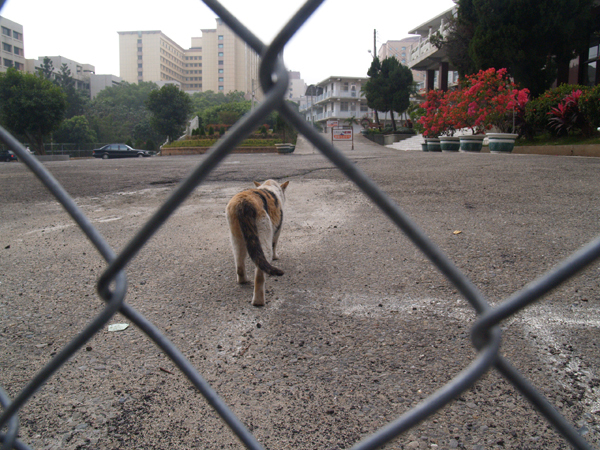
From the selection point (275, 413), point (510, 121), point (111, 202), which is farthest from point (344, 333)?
point (510, 121)

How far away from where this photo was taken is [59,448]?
4.61ft

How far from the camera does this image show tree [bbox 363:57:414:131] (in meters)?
29.7

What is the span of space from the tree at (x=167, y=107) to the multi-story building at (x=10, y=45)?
78.7 feet

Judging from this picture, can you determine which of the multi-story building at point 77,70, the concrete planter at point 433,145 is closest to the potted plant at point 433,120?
the concrete planter at point 433,145

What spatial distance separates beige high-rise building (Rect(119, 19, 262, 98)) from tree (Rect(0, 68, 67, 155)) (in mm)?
70033

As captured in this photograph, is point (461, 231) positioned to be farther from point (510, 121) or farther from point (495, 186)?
point (510, 121)

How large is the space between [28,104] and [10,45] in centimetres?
3412

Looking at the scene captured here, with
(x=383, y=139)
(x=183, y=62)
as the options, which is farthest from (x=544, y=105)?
(x=183, y=62)

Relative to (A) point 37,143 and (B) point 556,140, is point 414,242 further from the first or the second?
(A) point 37,143

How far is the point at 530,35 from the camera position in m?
12.7

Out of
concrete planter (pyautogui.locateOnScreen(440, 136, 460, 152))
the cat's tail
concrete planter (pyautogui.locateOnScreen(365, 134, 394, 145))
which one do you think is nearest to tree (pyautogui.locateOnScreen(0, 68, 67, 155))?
concrete planter (pyautogui.locateOnScreen(365, 134, 394, 145))

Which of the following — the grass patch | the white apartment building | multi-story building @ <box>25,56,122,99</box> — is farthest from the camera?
multi-story building @ <box>25,56,122,99</box>

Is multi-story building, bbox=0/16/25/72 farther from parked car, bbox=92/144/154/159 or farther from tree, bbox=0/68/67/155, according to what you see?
parked car, bbox=92/144/154/159

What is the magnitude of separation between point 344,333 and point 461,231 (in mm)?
2270
